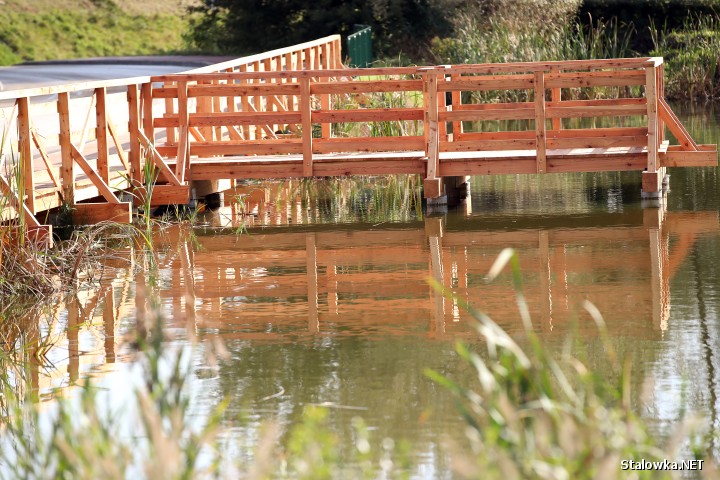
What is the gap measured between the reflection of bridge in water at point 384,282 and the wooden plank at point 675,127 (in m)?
1.31

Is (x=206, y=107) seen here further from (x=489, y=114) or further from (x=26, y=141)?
(x=26, y=141)

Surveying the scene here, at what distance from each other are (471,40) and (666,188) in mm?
14536

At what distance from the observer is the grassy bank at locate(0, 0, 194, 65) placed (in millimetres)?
45875

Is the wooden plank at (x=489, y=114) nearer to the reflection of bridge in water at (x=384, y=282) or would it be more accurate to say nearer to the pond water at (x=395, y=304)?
the pond water at (x=395, y=304)

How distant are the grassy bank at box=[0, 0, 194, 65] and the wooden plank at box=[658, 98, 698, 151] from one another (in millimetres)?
32848

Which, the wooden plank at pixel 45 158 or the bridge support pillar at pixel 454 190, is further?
the bridge support pillar at pixel 454 190

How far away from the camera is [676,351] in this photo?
23.3ft

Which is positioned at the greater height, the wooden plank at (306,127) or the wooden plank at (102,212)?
the wooden plank at (306,127)

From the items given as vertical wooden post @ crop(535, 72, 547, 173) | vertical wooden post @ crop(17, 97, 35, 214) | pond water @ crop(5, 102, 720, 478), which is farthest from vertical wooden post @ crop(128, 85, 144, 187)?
vertical wooden post @ crop(535, 72, 547, 173)

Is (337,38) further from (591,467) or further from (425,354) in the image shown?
(591,467)

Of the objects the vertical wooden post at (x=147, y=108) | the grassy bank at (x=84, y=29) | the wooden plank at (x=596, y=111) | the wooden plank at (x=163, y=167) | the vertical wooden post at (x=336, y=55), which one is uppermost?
the grassy bank at (x=84, y=29)

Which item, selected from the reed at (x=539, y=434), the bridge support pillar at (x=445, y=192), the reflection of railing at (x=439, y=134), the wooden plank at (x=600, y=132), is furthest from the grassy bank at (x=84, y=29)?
the reed at (x=539, y=434)

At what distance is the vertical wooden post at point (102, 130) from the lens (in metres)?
12.4

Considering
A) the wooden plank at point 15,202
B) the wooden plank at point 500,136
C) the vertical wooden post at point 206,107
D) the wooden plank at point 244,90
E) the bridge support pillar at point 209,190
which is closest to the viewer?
the wooden plank at point 15,202
